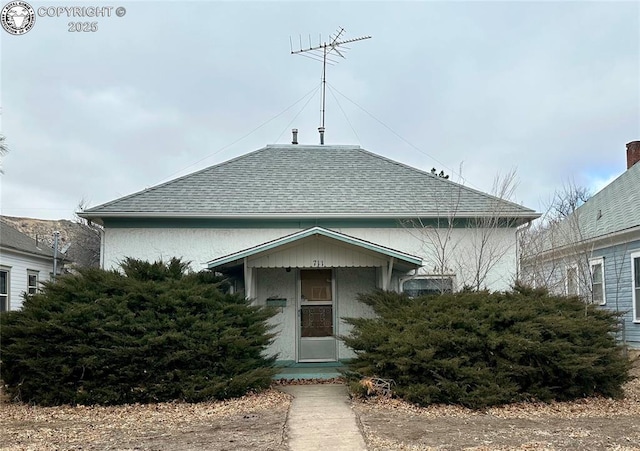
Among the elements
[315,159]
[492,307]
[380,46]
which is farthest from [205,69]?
[492,307]

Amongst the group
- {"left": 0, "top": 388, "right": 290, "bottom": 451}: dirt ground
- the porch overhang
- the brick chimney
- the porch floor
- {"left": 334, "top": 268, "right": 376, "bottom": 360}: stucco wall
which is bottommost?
{"left": 0, "top": 388, "right": 290, "bottom": 451}: dirt ground

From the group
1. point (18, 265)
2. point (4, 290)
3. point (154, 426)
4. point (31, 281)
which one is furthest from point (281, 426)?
point (31, 281)

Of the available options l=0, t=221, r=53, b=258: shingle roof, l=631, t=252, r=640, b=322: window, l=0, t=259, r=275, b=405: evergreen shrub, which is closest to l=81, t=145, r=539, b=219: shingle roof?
l=0, t=259, r=275, b=405: evergreen shrub

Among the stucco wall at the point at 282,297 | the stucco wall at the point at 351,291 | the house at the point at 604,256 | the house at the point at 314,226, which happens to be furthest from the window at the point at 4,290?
the house at the point at 604,256

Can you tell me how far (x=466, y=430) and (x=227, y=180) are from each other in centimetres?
815

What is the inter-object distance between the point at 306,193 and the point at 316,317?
2.79 m

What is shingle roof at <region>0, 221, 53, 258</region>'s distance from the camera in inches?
751

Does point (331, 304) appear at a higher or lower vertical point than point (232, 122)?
lower

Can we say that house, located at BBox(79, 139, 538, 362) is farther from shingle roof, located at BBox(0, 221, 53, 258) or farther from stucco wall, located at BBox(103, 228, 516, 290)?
shingle roof, located at BBox(0, 221, 53, 258)

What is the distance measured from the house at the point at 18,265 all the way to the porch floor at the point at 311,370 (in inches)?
370

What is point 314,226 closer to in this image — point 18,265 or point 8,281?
point 8,281

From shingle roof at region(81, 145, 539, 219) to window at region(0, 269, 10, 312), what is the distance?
865cm

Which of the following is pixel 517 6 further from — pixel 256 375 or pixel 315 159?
pixel 256 375

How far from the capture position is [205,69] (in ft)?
46.2
